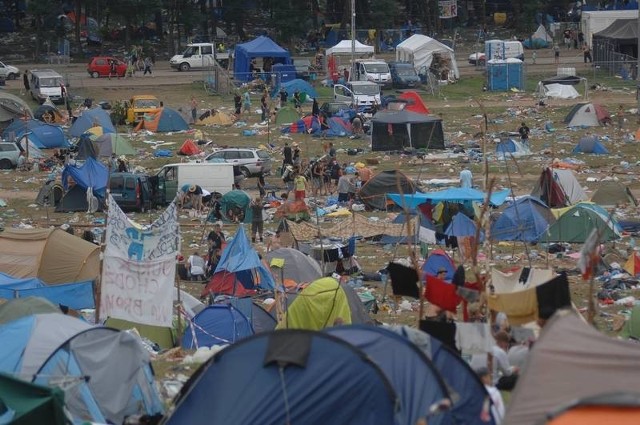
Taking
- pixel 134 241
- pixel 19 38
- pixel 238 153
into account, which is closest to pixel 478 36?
pixel 19 38

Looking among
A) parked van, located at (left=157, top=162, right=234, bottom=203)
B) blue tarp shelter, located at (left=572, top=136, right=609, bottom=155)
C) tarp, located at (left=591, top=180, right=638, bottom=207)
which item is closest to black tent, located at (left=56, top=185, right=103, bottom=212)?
parked van, located at (left=157, top=162, right=234, bottom=203)

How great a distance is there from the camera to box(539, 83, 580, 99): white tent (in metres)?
48.1


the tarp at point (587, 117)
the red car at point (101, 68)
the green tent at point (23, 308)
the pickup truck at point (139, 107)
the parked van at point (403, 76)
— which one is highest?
the red car at point (101, 68)

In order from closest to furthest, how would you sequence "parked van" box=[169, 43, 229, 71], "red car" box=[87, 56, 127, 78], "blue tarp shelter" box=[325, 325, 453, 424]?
"blue tarp shelter" box=[325, 325, 453, 424], "red car" box=[87, 56, 127, 78], "parked van" box=[169, 43, 229, 71]

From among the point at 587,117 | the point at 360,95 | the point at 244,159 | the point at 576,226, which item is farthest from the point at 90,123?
the point at 576,226

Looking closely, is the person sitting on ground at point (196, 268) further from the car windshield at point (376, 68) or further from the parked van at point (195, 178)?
the car windshield at point (376, 68)

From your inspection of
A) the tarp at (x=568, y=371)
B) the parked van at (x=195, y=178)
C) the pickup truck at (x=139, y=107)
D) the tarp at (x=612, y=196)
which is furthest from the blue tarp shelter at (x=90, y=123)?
the tarp at (x=568, y=371)

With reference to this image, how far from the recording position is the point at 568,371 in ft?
34.3

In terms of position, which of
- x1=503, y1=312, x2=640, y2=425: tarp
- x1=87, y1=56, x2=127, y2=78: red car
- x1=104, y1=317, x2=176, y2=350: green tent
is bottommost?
x1=104, y1=317, x2=176, y2=350: green tent

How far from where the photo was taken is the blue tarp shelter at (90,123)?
1634 inches

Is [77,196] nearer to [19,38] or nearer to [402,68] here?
[402,68]

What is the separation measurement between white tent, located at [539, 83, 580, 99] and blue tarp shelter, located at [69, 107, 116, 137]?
15629 millimetres

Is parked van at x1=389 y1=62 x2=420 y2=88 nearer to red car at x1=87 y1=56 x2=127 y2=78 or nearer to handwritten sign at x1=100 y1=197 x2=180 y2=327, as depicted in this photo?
red car at x1=87 y1=56 x2=127 y2=78

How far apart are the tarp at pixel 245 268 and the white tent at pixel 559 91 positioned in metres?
28.3
